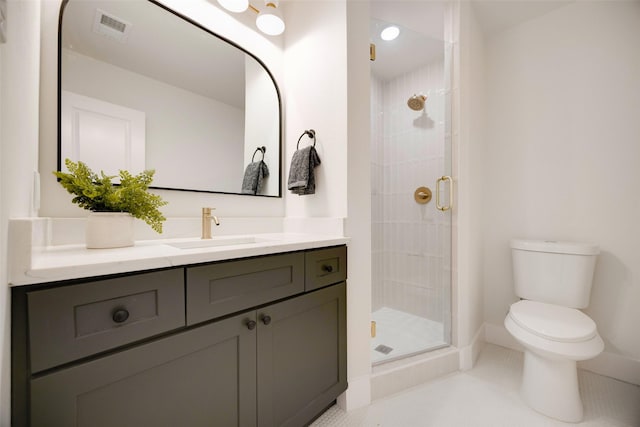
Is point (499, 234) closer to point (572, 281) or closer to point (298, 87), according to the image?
point (572, 281)

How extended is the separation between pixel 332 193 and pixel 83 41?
4.10 ft

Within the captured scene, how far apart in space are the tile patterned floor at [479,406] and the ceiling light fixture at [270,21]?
2.20m

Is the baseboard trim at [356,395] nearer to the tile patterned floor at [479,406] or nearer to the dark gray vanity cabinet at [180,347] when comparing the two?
the tile patterned floor at [479,406]

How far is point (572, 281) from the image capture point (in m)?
1.55

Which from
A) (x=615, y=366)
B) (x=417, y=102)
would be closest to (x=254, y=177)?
(x=417, y=102)

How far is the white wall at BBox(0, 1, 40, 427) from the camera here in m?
0.49

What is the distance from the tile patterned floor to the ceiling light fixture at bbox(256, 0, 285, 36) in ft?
7.22

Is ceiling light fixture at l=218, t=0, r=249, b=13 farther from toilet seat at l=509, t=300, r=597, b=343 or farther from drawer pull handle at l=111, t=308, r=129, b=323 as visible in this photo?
toilet seat at l=509, t=300, r=597, b=343

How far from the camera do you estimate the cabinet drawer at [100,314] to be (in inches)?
21.2

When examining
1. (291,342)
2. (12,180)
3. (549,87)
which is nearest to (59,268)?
(12,180)

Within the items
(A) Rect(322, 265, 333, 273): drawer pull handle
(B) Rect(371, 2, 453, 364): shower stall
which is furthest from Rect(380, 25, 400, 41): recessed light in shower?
(A) Rect(322, 265, 333, 273): drawer pull handle

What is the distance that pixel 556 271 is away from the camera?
1.59m

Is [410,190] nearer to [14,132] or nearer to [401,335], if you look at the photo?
[401,335]

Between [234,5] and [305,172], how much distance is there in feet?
3.24
